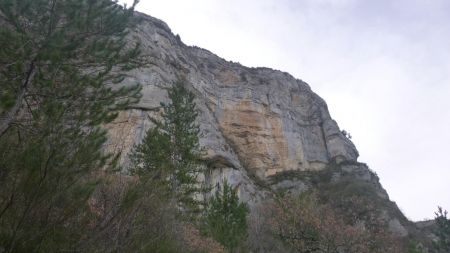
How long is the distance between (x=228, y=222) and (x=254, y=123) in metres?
31.0

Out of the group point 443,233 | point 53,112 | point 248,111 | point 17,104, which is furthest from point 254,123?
point 53,112

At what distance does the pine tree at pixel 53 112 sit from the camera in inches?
209

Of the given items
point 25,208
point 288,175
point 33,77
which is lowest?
point 25,208

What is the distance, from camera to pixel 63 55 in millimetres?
9086

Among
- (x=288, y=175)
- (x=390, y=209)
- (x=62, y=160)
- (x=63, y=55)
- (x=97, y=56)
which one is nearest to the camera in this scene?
(x=62, y=160)

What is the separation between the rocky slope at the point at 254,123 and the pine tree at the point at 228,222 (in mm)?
13849

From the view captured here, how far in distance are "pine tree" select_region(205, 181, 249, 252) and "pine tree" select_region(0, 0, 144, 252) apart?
851 cm

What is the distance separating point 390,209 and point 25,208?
43306 mm

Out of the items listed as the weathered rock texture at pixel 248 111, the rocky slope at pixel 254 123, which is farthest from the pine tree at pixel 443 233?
the weathered rock texture at pixel 248 111

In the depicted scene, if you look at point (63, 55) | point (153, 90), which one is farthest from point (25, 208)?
point (153, 90)

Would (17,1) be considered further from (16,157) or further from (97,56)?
(16,157)

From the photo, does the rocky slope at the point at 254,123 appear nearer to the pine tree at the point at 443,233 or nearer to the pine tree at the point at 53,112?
the pine tree at the point at 443,233

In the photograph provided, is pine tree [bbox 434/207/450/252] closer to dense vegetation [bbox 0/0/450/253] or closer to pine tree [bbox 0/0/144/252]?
dense vegetation [bbox 0/0/450/253]

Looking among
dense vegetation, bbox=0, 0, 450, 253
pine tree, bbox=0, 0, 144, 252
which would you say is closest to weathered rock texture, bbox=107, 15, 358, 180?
dense vegetation, bbox=0, 0, 450, 253
